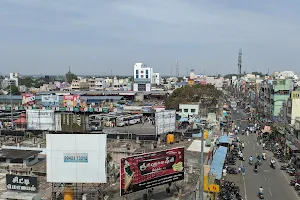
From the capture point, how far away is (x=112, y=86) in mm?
138500

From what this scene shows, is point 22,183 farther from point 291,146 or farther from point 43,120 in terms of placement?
point 291,146

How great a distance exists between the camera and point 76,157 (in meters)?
16.0

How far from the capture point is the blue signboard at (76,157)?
1598 cm

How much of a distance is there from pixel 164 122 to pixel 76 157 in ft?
63.2

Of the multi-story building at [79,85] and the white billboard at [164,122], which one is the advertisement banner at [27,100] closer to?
the white billboard at [164,122]

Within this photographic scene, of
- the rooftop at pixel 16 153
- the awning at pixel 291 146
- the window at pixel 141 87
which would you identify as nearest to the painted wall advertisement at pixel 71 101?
the rooftop at pixel 16 153

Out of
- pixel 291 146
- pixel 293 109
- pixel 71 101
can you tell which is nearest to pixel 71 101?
pixel 71 101

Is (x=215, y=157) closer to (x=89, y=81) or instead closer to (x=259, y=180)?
(x=259, y=180)

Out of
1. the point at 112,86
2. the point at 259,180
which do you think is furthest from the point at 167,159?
the point at 112,86

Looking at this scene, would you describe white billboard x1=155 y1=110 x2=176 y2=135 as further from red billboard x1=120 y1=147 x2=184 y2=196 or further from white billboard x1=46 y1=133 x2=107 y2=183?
white billboard x1=46 y1=133 x2=107 y2=183

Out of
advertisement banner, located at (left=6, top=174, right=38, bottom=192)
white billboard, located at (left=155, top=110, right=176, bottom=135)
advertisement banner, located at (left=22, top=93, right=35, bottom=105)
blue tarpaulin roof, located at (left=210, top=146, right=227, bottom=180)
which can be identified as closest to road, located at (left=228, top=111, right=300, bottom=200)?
blue tarpaulin roof, located at (left=210, top=146, right=227, bottom=180)

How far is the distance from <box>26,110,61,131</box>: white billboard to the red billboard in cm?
2280

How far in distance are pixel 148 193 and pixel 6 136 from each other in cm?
2276

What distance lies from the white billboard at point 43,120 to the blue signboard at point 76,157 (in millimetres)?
21238
